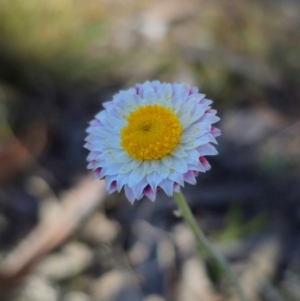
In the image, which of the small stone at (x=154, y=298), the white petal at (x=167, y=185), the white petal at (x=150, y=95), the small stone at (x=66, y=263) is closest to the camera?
the white petal at (x=167, y=185)

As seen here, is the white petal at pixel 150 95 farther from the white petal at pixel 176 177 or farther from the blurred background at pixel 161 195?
the blurred background at pixel 161 195

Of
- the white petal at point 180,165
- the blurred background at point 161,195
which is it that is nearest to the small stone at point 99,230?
the blurred background at point 161,195

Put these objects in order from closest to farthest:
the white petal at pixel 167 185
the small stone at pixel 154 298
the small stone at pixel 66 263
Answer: the white petal at pixel 167 185 → the small stone at pixel 154 298 → the small stone at pixel 66 263

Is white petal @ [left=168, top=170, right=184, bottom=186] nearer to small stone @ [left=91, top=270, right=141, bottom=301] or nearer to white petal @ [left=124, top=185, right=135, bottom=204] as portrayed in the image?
white petal @ [left=124, top=185, right=135, bottom=204]

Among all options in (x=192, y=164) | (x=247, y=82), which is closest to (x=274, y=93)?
(x=247, y=82)

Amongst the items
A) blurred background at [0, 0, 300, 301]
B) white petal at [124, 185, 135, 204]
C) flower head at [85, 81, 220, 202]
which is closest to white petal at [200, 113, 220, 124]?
flower head at [85, 81, 220, 202]

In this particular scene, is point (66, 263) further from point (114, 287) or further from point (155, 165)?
point (155, 165)

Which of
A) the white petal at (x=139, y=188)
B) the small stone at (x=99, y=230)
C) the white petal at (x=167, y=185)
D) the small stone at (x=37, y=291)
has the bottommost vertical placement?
the white petal at (x=167, y=185)

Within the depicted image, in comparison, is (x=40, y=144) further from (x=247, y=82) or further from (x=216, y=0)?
(x=216, y=0)
